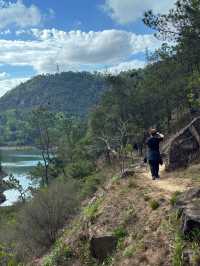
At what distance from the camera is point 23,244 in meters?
21.8

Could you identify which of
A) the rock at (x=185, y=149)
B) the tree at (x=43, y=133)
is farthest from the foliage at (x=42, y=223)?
the tree at (x=43, y=133)

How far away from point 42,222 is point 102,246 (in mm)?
10643

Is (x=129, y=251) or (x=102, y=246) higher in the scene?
(x=129, y=251)

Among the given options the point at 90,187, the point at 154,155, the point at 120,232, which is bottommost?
the point at 90,187

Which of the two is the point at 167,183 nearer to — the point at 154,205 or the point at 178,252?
the point at 154,205

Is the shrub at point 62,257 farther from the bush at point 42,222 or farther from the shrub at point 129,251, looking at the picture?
the bush at point 42,222

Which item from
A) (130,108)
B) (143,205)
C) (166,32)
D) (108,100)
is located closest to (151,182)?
(143,205)

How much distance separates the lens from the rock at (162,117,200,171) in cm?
1616

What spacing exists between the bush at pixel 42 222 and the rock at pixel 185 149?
712cm

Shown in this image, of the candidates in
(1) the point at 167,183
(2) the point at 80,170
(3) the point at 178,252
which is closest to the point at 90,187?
(1) the point at 167,183

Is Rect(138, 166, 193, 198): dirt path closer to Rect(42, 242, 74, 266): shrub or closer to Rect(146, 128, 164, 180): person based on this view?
Rect(146, 128, 164, 180): person

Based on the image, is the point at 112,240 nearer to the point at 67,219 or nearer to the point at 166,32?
the point at 67,219

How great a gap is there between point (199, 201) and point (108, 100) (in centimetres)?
4905

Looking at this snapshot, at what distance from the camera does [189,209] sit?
9758 millimetres
